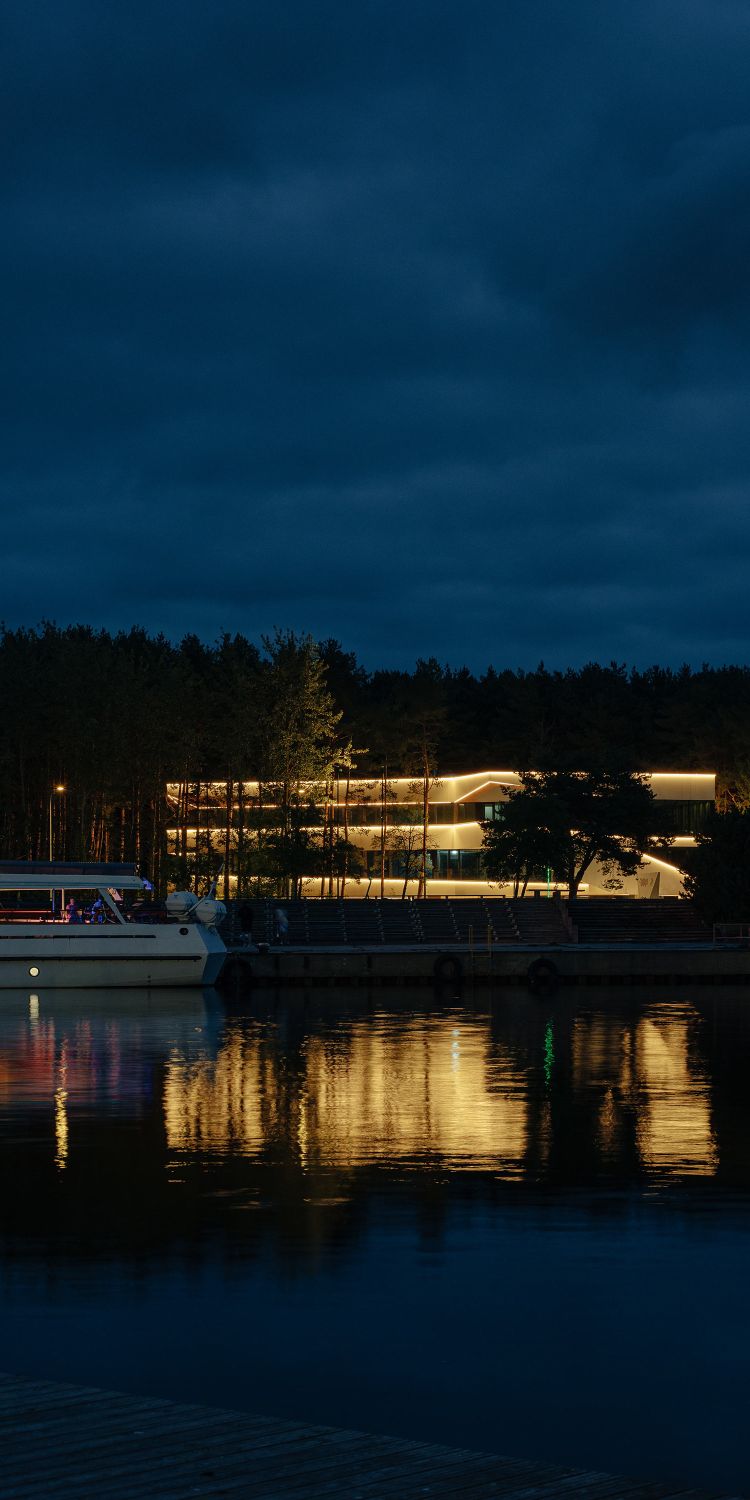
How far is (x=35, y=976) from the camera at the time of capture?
221ft

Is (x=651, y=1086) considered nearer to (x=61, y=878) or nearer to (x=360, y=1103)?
(x=360, y=1103)

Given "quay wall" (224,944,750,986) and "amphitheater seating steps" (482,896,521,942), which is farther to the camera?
"amphitheater seating steps" (482,896,521,942)

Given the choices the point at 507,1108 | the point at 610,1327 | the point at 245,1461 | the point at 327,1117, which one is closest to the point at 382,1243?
the point at 610,1327

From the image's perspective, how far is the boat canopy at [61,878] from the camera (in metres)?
67.6

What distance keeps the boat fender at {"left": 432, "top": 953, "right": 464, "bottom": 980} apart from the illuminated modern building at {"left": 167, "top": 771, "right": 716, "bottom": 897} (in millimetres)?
31415

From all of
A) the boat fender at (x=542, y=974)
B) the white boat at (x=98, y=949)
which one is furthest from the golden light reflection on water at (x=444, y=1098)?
the boat fender at (x=542, y=974)

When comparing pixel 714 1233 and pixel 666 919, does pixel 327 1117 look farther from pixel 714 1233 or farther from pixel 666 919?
pixel 666 919

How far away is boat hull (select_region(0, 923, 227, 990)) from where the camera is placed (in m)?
67.5

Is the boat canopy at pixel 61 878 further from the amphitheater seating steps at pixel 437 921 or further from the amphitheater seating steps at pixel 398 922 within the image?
the amphitheater seating steps at pixel 437 921

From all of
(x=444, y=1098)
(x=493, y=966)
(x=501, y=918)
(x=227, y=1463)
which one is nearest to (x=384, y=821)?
(x=501, y=918)

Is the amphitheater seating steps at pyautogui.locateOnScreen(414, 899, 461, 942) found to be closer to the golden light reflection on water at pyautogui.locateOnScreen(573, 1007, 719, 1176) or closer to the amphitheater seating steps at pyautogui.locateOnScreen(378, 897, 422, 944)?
the amphitheater seating steps at pyautogui.locateOnScreen(378, 897, 422, 944)

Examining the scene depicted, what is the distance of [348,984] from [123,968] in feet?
35.5

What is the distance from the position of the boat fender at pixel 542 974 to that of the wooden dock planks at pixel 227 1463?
62.4 metres

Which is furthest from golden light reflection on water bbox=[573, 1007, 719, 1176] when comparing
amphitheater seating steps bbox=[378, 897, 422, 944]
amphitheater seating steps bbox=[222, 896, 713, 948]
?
amphitheater seating steps bbox=[222, 896, 713, 948]
